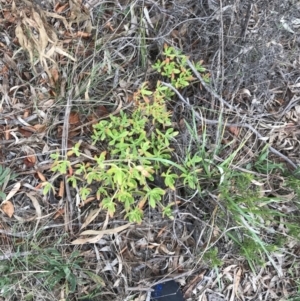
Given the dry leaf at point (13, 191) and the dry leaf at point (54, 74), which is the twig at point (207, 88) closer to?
the dry leaf at point (54, 74)

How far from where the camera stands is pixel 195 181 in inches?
71.7

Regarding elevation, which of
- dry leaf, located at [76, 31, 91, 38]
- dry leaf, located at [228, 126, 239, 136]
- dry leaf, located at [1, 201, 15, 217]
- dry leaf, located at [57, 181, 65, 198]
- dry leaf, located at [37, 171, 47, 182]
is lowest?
dry leaf, located at [1, 201, 15, 217]

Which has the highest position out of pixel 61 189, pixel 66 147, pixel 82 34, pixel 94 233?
pixel 82 34

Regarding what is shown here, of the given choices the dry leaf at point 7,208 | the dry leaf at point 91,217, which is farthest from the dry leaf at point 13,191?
the dry leaf at point 91,217

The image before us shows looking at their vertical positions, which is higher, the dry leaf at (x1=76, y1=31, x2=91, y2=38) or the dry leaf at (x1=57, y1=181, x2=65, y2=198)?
the dry leaf at (x1=76, y1=31, x2=91, y2=38)

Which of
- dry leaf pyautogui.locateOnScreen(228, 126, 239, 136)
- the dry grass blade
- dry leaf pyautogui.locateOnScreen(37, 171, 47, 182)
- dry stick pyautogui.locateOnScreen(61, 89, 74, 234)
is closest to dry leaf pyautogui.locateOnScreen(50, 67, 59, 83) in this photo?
dry stick pyautogui.locateOnScreen(61, 89, 74, 234)

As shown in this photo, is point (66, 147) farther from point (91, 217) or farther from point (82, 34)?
point (82, 34)

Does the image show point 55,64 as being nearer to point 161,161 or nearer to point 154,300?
point 161,161

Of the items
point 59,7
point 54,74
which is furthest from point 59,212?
point 59,7

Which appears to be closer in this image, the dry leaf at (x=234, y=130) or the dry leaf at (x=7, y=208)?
the dry leaf at (x=7, y=208)

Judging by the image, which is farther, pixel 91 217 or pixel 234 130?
pixel 234 130

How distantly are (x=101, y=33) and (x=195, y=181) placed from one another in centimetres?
72

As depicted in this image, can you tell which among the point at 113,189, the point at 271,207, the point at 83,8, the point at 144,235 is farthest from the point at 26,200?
the point at 271,207

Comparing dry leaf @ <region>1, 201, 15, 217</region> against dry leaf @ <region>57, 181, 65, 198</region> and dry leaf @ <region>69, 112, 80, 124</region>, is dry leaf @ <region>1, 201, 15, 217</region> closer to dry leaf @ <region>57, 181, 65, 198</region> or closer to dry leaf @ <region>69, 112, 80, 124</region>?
dry leaf @ <region>57, 181, 65, 198</region>
